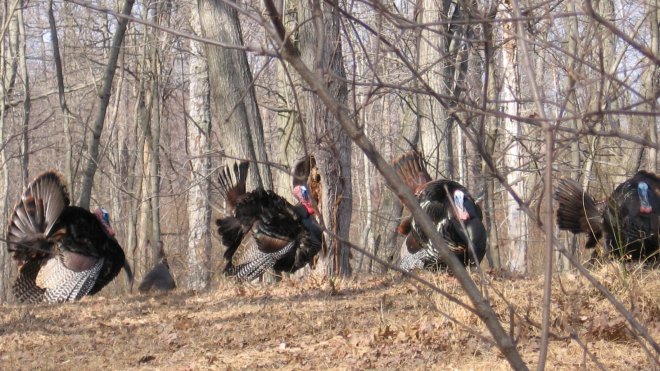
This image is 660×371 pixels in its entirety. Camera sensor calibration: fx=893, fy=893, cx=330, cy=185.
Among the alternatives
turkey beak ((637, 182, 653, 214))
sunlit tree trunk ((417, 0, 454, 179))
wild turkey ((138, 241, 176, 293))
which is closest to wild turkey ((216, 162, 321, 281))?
wild turkey ((138, 241, 176, 293))

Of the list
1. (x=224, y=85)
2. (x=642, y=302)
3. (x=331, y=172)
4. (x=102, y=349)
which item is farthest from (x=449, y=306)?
(x=224, y=85)

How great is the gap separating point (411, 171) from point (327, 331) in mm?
5454

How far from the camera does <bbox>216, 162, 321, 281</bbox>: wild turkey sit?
A: 10609 millimetres

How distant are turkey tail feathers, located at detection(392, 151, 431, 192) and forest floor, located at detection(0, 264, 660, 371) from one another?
9.49ft

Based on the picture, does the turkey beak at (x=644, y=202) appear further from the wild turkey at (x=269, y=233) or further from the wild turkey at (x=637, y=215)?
the wild turkey at (x=269, y=233)

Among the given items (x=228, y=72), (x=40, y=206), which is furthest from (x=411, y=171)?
(x=40, y=206)

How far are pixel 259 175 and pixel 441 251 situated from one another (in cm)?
916

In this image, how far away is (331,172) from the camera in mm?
9641

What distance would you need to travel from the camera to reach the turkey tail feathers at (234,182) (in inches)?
434

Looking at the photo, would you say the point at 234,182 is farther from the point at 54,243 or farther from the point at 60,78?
the point at 60,78

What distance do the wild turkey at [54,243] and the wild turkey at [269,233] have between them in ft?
5.40

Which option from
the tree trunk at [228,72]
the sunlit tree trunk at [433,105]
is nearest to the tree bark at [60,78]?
the tree trunk at [228,72]

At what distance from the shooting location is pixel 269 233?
1080 centimetres

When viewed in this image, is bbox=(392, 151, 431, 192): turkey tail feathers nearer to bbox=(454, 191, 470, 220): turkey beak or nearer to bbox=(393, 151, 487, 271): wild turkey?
bbox=(393, 151, 487, 271): wild turkey
